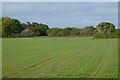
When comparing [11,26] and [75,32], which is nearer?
[11,26]

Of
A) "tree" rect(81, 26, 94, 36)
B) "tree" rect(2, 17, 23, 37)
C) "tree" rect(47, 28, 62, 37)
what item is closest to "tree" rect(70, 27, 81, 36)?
"tree" rect(81, 26, 94, 36)

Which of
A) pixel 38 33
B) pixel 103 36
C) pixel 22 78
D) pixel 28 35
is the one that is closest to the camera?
pixel 22 78

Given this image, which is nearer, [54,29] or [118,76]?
[118,76]

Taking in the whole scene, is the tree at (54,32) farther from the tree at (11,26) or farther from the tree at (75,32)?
the tree at (11,26)

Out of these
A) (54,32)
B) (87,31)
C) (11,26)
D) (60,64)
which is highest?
(11,26)

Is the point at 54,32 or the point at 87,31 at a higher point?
the point at 87,31

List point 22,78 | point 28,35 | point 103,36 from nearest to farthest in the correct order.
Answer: point 22,78 → point 103,36 → point 28,35

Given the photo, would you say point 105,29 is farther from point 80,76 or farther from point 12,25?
point 80,76

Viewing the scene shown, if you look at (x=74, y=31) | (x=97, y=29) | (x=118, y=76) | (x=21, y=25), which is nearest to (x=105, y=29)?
(x=97, y=29)

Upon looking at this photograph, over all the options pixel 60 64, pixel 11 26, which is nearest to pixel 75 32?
pixel 11 26

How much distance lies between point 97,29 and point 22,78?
94.1 meters

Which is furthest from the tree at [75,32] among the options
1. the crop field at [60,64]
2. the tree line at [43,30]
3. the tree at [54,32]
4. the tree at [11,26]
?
the crop field at [60,64]

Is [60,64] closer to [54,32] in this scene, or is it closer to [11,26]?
[11,26]

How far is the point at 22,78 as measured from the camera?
36.2 feet
